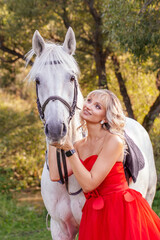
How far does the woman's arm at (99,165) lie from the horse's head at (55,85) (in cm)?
19

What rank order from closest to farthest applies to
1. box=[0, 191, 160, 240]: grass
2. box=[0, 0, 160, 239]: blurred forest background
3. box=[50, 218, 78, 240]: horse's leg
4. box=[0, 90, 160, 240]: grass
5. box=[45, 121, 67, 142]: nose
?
box=[45, 121, 67, 142]: nose → box=[50, 218, 78, 240]: horse's leg → box=[0, 191, 160, 240]: grass → box=[0, 90, 160, 240]: grass → box=[0, 0, 160, 239]: blurred forest background

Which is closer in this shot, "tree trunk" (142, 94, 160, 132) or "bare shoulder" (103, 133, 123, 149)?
"bare shoulder" (103, 133, 123, 149)

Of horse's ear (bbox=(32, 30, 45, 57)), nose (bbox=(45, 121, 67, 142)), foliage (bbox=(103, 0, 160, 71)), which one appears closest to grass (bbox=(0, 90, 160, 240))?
foliage (bbox=(103, 0, 160, 71))

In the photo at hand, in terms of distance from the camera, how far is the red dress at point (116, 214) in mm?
2010

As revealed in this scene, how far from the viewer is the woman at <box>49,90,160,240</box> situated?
2014 millimetres

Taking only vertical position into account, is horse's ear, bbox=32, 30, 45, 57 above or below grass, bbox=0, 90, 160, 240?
above

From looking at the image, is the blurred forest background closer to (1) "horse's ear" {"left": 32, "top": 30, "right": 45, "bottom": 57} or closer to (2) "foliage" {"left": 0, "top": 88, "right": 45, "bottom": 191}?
(2) "foliage" {"left": 0, "top": 88, "right": 45, "bottom": 191}

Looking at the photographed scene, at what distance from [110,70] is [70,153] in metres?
7.70

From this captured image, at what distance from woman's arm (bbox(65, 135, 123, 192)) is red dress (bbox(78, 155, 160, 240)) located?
11cm

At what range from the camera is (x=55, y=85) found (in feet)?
7.05

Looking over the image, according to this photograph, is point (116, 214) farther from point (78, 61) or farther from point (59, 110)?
point (78, 61)

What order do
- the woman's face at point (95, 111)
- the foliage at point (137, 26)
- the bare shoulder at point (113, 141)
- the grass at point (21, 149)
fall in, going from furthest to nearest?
the grass at point (21, 149)
the foliage at point (137, 26)
the woman's face at point (95, 111)
the bare shoulder at point (113, 141)

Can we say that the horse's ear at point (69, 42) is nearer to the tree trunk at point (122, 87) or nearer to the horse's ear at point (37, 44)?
the horse's ear at point (37, 44)

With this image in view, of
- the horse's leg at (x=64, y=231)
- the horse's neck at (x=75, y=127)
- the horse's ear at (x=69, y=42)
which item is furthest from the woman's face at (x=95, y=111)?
the horse's leg at (x=64, y=231)
